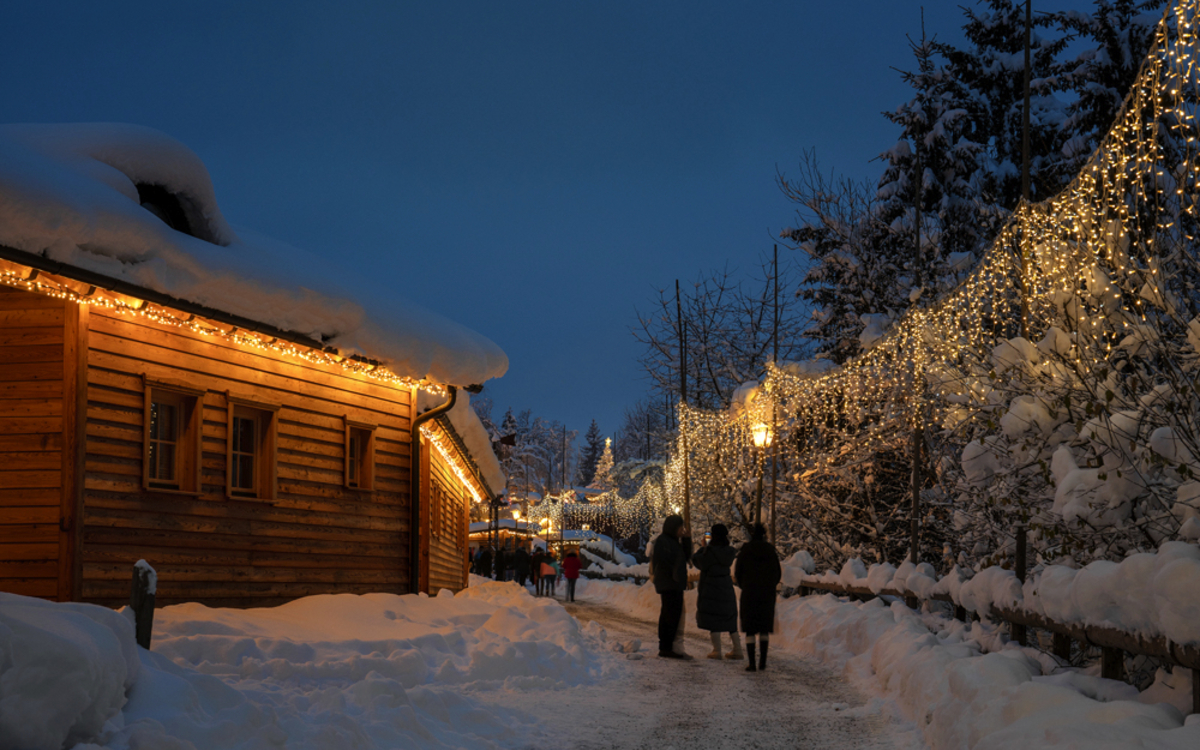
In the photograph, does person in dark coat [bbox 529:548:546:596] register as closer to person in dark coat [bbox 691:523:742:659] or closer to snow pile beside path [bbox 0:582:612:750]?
snow pile beside path [bbox 0:582:612:750]

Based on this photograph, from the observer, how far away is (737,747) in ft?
22.7

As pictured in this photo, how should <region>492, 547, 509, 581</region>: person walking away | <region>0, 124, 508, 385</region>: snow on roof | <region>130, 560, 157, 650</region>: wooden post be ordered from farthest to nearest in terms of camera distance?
<region>492, 547, 509, 581</region>: person walking away
<region>0, 124, 508, 385</region>: snow on roof
<region>130, 560, 157, 650</region>: wooden post

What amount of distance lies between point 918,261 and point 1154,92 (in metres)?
13.9

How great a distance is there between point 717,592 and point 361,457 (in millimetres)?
5407

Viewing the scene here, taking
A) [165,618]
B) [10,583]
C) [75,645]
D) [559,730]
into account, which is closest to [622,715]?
[559,730]

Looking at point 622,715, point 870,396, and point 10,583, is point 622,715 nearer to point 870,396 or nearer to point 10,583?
point 10,583

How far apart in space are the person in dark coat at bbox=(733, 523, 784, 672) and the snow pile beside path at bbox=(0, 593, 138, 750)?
27.3ft

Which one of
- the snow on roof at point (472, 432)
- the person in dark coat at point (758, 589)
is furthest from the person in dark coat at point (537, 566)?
the person in dark coat at point (758, 589)

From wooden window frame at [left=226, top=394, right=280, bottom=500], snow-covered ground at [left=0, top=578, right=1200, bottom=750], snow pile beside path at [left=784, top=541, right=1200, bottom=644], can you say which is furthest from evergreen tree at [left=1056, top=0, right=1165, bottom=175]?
wooden window frame at [left=226, top=394, right=280, bottom=500]

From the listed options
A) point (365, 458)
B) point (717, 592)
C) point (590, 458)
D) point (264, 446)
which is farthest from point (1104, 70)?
point (590, 458)

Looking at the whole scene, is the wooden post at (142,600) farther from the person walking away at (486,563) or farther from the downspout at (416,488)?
the person walking away at (486,563)

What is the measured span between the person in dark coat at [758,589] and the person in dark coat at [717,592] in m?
0.35

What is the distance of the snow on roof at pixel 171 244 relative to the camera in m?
8.00

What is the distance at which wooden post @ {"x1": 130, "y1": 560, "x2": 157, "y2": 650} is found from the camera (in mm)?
5904
